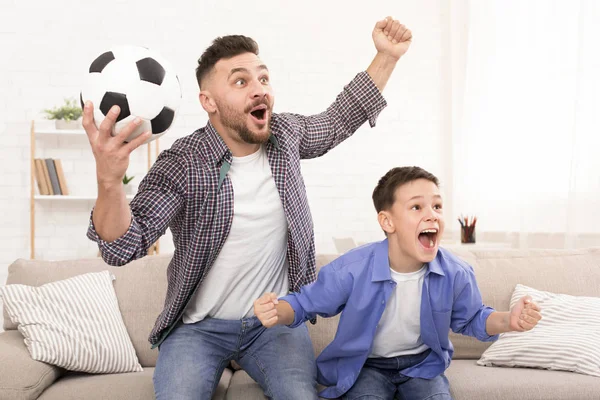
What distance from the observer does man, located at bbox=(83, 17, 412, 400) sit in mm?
1859

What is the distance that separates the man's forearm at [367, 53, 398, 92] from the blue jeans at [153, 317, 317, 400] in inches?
32.7

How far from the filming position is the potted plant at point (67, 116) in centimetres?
489

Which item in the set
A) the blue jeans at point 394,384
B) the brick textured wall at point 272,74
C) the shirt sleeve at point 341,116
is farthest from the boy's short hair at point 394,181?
the brick textured wall at point 272,74

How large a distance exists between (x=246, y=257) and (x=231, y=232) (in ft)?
0.27

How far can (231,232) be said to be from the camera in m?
1.96

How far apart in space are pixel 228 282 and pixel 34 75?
3862 millimetres

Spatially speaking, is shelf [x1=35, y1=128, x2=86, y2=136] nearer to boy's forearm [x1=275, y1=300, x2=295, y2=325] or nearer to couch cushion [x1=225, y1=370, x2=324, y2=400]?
couch cushion [x1=225, y1=370, x2=324, y2=400]

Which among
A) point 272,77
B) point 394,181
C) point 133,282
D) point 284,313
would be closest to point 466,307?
point 394,181

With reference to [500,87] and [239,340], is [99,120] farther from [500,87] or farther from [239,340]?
[500,87]

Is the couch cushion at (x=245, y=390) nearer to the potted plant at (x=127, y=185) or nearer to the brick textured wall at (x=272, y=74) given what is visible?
the potted plant at (x=127, y=185)

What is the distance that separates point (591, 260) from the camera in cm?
252

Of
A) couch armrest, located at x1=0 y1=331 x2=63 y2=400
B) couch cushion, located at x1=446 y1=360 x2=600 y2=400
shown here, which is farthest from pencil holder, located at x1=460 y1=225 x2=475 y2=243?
couch armrest, located at x1=0 y1=331 x2=63 y2=400

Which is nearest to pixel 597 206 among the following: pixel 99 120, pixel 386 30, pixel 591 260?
pixel 591 260

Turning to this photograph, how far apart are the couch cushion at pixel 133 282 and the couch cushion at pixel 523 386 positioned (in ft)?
3.32
